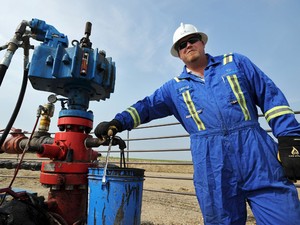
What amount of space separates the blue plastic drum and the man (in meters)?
0.38

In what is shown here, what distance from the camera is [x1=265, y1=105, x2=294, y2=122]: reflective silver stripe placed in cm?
154

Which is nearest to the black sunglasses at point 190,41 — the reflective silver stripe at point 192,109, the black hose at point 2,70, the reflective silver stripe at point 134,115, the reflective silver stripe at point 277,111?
the reflective silver stripe at point 192,109

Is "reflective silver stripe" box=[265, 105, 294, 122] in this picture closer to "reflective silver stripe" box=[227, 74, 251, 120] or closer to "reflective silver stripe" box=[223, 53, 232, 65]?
"reflective silver stripe" box=[227, 74, 251, 120]

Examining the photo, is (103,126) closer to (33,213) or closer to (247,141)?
(33,213)

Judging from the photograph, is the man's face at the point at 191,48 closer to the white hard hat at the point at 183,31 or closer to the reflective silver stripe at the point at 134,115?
the white hard hat at the point at 183,31

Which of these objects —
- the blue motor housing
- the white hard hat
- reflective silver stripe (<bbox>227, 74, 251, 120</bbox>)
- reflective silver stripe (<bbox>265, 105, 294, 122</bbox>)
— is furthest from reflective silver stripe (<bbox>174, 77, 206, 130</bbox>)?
the blue motor housing

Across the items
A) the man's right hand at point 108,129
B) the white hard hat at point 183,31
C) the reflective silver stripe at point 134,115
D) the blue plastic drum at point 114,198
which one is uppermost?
the white hard hat at point 183,31

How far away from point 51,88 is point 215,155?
1.85m

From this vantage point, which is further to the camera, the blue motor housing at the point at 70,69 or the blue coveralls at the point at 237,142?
the blue motor housing at the point at 70,69

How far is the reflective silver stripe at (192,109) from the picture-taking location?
177 centimetres

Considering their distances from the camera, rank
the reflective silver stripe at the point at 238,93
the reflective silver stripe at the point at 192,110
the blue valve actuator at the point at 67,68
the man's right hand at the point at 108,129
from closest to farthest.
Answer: the reflective silver stripe at the point at 238,93 → the reflective silver stripe at the point at 192,110 → the man's right hand at the point at 108,129 → the blue valve actuator at the point at 67,68

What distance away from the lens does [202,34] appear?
2330mm

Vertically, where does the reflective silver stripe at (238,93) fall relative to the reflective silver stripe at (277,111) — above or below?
above

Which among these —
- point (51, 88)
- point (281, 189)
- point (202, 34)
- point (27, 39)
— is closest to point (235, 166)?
point (281, 189)
